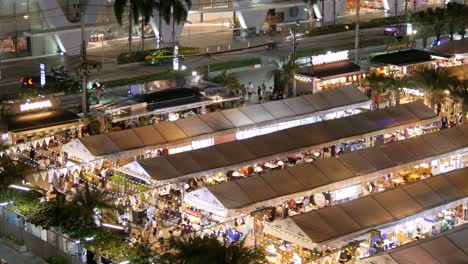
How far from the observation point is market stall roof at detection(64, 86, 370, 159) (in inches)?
1358

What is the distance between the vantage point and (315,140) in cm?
3494

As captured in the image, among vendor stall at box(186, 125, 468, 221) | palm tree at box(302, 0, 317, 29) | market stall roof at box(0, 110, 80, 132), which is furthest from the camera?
palm tree at box(302, 0, 317, 29)

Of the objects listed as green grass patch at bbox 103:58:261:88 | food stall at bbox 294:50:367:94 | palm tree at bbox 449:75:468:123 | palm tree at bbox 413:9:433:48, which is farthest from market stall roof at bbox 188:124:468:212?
palm tree at bbox 413:9:433:48

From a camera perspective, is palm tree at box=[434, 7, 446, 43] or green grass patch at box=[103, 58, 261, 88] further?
palm tree at box=[434, 7, 446, 43]

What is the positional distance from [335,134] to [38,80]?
638 inches

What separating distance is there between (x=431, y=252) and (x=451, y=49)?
28408 millimetres

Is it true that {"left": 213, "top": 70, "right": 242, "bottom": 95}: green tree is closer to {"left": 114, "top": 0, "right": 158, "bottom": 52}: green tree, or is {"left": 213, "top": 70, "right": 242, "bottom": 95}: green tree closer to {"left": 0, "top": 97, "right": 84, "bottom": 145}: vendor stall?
{"left": 0, "top": 97, "right": 84, "bottom": 145}: vendor stall

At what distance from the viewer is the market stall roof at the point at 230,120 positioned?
34500 mm

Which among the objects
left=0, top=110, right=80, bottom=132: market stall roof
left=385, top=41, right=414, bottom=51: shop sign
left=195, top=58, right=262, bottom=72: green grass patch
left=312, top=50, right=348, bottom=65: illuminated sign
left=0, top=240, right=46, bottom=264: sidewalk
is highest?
left=312, top=50, right=348, bottom=65: illuminated sign

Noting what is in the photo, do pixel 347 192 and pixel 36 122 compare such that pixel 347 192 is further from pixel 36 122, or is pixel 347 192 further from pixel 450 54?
pixel 450 54

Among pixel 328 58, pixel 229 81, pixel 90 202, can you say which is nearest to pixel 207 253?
pixel 90 202

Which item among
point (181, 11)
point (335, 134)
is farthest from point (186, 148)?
point (181, 11)

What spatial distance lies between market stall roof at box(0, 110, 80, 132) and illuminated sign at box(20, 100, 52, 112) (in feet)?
0.92

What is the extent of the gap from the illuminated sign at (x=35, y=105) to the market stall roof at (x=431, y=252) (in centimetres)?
1825
